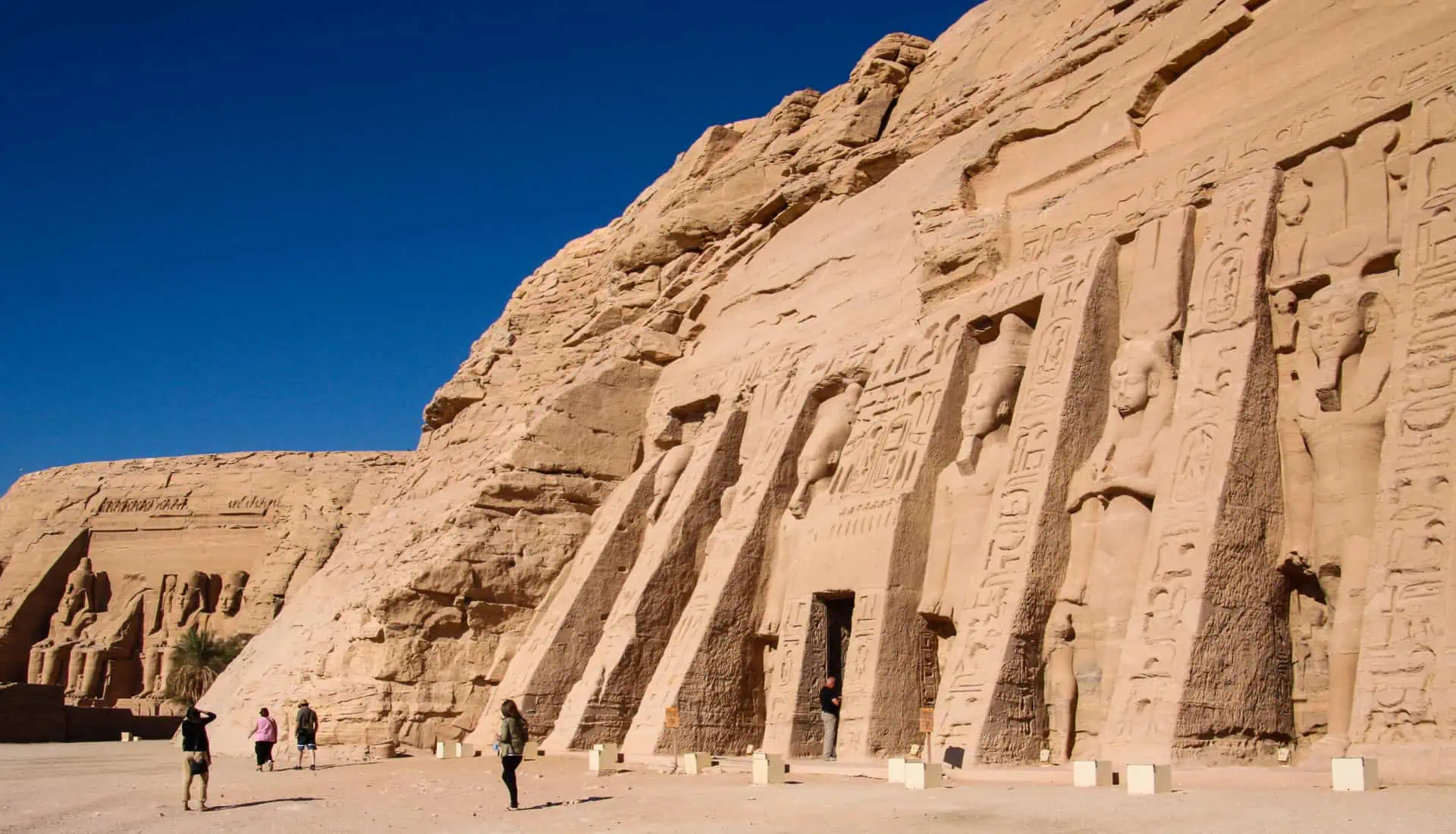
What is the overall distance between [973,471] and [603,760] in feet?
12.8

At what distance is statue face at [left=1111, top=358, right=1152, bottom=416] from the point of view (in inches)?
396

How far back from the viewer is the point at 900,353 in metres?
13.1

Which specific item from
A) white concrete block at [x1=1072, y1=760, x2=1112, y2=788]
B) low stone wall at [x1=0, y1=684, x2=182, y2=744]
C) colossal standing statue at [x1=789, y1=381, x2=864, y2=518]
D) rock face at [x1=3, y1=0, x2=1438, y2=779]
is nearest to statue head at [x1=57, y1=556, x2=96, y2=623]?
low stone wall at [x1=0, y1=684, x2=182, y2=744]

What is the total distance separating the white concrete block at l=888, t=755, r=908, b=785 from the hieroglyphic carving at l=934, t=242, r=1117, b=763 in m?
0.83

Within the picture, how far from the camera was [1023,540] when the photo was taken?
10148 mm

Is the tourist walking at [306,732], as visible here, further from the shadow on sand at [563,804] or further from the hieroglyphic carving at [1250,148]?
the hieroglyphic carving at [1250,148]

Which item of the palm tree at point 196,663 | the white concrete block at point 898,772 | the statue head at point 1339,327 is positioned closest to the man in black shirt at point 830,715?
the white concrete block at point 898,772

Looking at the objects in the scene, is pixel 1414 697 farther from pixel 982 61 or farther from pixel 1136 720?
pixel 982 61

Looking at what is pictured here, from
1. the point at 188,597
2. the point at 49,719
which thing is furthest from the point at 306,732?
the point at 188,597

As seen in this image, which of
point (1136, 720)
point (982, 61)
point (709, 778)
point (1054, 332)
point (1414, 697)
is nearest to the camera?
point (1414, 697)

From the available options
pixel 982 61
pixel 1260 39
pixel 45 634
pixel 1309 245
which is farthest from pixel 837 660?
pixel 45 634

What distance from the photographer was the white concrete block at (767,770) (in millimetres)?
9062

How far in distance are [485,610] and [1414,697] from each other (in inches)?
430

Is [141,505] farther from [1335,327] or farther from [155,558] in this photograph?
[1335,327]
